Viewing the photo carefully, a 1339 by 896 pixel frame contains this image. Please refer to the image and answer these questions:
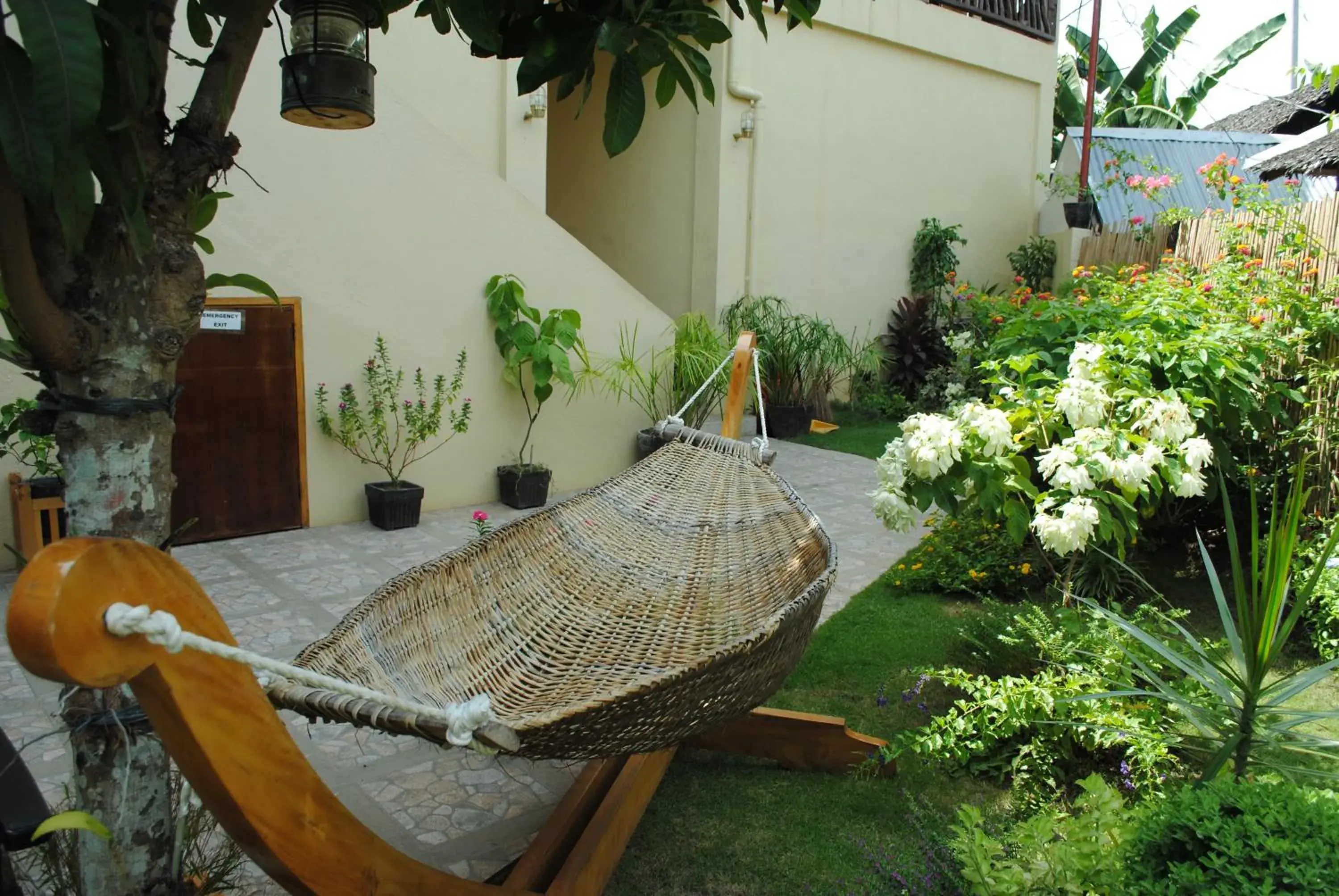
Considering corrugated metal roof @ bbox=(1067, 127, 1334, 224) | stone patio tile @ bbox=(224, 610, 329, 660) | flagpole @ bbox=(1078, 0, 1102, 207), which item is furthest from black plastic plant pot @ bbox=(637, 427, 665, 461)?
corrugated metal roof @ bbox=(1067, 127, 1334, 224)

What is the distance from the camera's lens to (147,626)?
3.43 feet

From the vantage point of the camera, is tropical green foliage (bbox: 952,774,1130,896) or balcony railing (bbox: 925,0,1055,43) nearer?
tropical green foliage (bbox: 952,774,1130,896)

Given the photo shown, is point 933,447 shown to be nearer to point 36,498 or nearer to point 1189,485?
point 1189,485

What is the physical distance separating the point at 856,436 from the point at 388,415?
4.94 metres

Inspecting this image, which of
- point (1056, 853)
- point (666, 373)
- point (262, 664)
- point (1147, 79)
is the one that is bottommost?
point (1056, 853)

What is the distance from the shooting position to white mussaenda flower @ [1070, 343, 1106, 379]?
11.3ft

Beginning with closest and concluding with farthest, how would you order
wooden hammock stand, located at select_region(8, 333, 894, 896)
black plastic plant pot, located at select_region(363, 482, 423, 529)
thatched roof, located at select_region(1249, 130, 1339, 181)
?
wooden hammock stand, located at select_region(8, 333, 894, 896)
black plastic plant pot, located at select_region(363, 482, 423, 529)
thatched roof, located at select_region(1249, 130, 1339, 181)

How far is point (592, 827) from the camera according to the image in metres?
2.19

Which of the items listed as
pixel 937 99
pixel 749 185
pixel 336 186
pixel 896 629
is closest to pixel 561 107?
pixel 749 185

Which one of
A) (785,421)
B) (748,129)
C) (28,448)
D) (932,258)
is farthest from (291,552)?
(932,258)

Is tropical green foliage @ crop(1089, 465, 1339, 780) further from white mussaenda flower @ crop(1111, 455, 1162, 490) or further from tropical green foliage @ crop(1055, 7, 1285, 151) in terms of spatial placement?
tropical green foliage @ crop(1055, 7, 1285, 151)

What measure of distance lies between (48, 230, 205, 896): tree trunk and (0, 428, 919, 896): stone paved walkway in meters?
0.75

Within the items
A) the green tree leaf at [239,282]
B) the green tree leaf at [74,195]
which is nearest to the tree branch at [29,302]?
the green tree leaf at [74,195]

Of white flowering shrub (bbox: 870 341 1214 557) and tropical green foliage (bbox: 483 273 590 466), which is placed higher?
tropical green foliage (bbox: 483 273 590 466)
